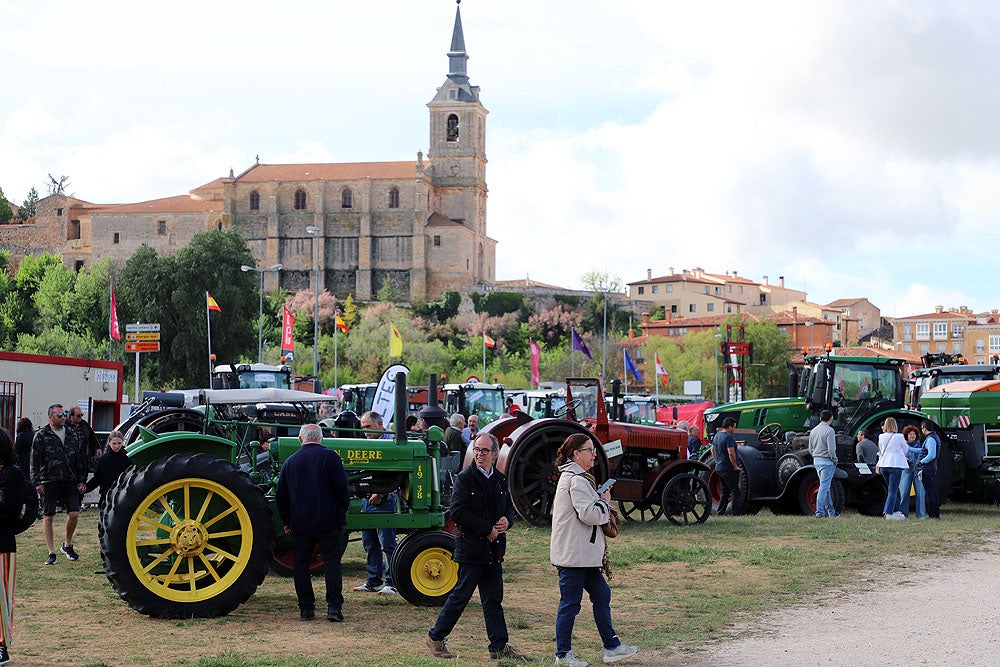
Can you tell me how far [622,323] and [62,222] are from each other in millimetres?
61367

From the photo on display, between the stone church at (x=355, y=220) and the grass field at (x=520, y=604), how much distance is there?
352 feet

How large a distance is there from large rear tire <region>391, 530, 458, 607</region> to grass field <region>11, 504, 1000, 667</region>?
6.4 inches

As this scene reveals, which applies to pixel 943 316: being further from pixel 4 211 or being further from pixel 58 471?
pixel 58 471

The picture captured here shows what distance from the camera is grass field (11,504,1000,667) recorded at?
9352 mm

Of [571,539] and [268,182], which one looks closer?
[571,539]

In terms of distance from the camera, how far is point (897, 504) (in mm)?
20297

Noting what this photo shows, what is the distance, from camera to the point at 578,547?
29.8 ft

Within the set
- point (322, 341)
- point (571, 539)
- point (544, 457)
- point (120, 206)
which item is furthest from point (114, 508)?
point (120, 206)

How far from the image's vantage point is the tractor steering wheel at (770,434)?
74.3 ft

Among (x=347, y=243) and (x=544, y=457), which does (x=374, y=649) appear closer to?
(x=544, y=457)

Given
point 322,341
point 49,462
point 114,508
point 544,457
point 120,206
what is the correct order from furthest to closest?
1. point 120,206
2. point 322,341
3. point 544,457
4. point 49,462
5. point 114,508

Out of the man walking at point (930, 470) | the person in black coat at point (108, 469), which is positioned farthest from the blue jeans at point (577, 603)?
the man walking at point (930, 470)

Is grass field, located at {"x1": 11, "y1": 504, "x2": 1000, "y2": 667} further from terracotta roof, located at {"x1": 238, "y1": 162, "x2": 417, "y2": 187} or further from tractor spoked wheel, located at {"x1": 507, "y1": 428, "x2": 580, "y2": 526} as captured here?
terracotta roof, located at {"x1": 238, "y1": 162, "x2": 417, "y2": 187}

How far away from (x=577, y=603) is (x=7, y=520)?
391cm
